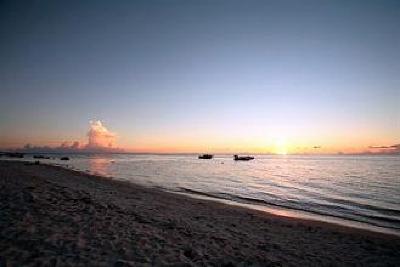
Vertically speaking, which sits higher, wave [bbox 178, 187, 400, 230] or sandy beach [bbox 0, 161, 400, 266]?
sandy beach [bbox 0, 161, 400, 266]

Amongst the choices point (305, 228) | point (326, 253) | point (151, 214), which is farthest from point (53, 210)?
point (305, 228)

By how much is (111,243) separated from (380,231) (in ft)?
42.3

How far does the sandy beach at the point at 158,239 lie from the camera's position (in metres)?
6.51

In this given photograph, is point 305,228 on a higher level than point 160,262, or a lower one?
lower

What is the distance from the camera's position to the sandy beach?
6.51 m

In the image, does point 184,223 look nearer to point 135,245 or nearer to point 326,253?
point 135,245

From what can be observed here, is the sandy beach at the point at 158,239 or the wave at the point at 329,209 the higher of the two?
the sandy beach at the point at 158,239

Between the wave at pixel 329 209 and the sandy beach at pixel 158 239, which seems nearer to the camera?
the sandy beach at pixel 158 239

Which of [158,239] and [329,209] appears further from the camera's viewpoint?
[329,209]

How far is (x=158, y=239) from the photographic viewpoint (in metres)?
8.36

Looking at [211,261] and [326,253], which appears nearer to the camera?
[211,261]

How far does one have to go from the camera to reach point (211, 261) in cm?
699

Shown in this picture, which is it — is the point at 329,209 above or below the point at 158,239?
below

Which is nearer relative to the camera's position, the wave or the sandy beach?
the sandy beach
